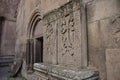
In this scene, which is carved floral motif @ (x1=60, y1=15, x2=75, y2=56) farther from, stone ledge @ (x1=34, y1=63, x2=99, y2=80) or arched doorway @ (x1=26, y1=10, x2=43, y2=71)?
arched doorway @ (x1=26, y1=10, x2=43, y2=71)

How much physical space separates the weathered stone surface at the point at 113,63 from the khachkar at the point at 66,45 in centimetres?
22

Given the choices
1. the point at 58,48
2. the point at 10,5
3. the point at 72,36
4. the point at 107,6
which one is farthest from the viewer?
the point at 10,5

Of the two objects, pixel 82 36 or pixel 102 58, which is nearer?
pixel 102 58

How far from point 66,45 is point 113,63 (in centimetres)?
89

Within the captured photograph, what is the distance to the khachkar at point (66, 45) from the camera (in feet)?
5.91

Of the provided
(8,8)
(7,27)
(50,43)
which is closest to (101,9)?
(50,43)

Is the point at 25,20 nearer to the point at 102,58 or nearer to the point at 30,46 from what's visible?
the point at 30,46

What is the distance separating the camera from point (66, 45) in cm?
214


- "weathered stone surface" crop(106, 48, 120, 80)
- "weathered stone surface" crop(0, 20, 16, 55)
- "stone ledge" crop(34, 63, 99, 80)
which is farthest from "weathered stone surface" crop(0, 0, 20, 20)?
"weathered stone surface" crop(106, 48, 120, 80)

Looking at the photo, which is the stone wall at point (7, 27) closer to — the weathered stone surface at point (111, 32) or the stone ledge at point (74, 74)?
the stone ledge at point (74, 74)

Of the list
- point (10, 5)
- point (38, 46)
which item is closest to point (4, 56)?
point (10, 5)

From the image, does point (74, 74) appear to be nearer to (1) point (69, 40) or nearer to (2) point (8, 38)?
(1) point (69, 40)

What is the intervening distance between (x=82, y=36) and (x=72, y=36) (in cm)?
22

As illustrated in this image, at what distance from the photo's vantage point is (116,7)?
148 cm
